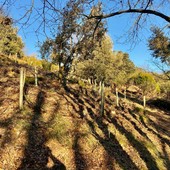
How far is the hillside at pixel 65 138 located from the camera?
6.33 m

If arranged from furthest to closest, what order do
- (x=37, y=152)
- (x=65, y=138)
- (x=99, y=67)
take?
(x=99, y=67)
(x=65, y=138)
(x=37, y=152)

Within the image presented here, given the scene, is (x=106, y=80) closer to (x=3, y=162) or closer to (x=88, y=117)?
(x=88, y=117)

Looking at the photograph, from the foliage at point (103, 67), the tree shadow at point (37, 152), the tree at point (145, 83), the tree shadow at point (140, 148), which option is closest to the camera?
the tree shadow at point (37, 152)

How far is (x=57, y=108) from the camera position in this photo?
9844 millimetres

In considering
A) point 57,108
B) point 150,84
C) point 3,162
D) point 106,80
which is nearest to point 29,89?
point 57,108

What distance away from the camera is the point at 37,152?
644 centimetres

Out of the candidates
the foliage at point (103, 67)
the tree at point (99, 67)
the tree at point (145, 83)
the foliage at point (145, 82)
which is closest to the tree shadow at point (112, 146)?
the foliage at point (103, 67)

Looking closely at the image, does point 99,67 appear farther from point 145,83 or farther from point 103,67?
point 145,83

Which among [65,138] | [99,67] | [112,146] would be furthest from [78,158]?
[99,67]

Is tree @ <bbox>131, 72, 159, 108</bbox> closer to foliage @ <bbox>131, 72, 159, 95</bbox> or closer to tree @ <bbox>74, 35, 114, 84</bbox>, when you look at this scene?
foliage @ <bbox>131, 72, 159, 95</bbox>

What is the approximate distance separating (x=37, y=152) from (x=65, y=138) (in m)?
1.35

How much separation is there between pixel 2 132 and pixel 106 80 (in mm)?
22993

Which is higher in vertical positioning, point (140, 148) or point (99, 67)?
point (99, 67)

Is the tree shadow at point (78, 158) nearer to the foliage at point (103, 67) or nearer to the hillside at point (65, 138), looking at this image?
the hillside at point (65, 138)
